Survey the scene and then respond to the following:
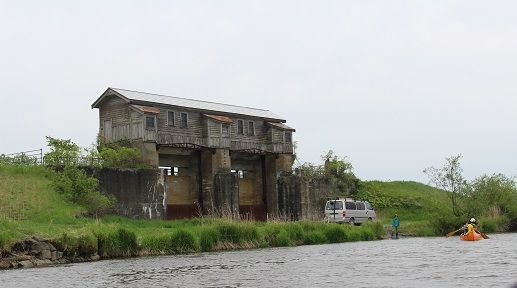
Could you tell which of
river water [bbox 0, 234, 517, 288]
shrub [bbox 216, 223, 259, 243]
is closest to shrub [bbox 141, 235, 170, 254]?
river water [bbox 0, 234, 517, 288]

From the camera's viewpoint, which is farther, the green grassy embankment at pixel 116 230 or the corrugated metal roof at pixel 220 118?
the corrugated metal roof at pixel 220 118

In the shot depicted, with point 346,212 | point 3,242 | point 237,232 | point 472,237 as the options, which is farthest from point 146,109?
point 472,237

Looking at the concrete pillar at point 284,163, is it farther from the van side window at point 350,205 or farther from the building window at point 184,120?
the van side window at point 350,205

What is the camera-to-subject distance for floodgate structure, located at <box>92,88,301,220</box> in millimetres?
49906

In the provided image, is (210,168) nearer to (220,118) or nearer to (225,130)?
(225,130)

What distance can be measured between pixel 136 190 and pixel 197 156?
10056 millimetres

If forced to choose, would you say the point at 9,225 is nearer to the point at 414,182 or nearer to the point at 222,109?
the point at 222,109

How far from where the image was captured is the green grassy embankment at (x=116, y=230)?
3088 cm

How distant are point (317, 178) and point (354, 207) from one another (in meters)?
15.3

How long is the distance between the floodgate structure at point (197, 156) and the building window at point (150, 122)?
0.06 meters

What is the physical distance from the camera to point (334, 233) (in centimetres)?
4219

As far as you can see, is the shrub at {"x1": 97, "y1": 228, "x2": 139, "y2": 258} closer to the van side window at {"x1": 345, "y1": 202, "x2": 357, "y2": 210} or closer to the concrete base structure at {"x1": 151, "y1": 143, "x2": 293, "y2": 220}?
the concrete base structure at {"x1": 151, "y1": 143, "x2": 293, "y2": 220}

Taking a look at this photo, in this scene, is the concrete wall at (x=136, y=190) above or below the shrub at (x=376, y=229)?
above

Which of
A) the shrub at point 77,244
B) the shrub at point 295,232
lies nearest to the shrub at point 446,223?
the shrub at point 295,232
